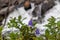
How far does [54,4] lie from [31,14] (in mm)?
287

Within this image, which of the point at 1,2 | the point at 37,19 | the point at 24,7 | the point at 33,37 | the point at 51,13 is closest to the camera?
the point at 33,37

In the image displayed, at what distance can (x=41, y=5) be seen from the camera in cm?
245

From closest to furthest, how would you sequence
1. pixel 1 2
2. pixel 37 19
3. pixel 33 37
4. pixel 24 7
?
pixel 33 37 → pixel 37 19 → pixel 24 7 → pixel 1 2

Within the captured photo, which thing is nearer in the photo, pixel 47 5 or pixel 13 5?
pixel 47 5

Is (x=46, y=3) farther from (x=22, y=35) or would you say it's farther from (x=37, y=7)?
(x=22, y=35)

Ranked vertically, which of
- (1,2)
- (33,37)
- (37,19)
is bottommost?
(33,37)

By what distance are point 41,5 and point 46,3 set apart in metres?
0.06

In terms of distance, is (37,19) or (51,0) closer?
(37,19)

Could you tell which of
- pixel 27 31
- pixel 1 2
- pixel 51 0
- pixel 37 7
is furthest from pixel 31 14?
pixel 27 31

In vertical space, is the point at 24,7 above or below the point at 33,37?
above

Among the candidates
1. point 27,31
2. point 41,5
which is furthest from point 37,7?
point 27,31

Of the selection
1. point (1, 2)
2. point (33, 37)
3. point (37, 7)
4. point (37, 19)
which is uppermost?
point (1, 2)

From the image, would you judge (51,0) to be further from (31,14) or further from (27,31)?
(27,31)

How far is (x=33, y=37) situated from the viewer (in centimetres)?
135
